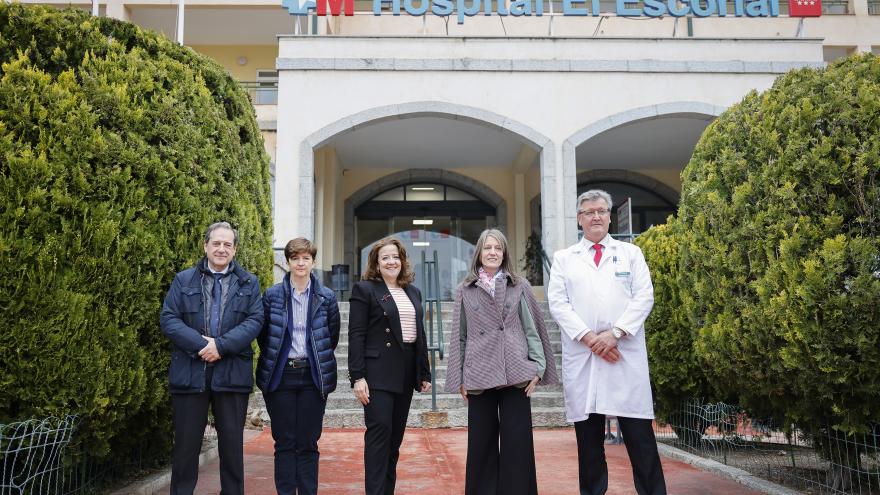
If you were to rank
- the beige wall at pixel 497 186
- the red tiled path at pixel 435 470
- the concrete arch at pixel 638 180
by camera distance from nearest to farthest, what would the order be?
the red tiled path at pixel 435 470, the beige wall at pixel 497 186, the concrete arch at pixel 638 180

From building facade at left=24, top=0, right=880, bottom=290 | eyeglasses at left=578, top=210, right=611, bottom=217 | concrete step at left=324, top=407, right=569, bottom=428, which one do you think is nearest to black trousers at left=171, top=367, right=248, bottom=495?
eyeglasses at left=578, top=210, right=611, bottom=217

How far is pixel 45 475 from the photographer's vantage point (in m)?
3.35

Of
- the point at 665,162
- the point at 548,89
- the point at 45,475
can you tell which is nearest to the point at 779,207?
the point at 45,475

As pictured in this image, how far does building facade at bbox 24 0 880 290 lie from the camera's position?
1056 cm

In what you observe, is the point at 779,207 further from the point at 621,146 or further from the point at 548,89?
the point at 621,146

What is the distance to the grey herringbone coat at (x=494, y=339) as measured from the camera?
3.29m

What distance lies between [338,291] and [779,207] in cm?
1010

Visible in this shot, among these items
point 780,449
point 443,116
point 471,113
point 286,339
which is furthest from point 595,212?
point 443,116

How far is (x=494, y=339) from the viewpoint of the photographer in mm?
3346

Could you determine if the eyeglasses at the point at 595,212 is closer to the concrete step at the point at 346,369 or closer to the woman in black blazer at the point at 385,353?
the woman in black blazer at the point at 385,353

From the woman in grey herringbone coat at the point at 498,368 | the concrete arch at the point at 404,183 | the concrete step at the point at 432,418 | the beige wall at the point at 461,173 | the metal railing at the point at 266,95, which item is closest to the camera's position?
the woman in grey herringbone coat at the point at 498,368

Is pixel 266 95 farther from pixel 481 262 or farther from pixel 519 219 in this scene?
pixel 481 262

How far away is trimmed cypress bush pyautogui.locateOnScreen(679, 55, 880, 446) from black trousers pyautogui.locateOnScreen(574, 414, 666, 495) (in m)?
0.76

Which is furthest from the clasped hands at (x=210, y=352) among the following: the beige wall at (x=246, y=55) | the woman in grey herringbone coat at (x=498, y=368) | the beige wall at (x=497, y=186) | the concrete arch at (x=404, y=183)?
the beige wall at (x=246, y=55)
